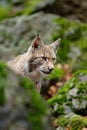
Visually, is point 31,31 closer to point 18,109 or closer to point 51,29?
point 51,29

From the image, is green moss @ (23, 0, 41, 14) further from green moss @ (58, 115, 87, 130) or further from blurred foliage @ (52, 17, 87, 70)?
green moss @ (58, 115, 87, 130)

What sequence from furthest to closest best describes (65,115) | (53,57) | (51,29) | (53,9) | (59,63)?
1. (53,9)
2. (51,29)
3. (59,63)
4. (53,57)
5. (65,115)

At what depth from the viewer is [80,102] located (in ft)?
28.6

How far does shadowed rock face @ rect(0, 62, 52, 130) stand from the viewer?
14.1 ft

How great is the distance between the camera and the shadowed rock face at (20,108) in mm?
4298

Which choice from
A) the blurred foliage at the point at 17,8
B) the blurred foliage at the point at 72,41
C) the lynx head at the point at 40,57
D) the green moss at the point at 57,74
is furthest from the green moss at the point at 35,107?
the blurred foliage at the point at 17,8

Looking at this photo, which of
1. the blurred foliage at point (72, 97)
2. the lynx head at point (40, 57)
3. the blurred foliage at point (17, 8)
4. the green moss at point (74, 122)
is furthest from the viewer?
the blurred foliage at point (17, 8)

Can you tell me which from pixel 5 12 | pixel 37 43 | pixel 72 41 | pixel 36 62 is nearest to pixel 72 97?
pixel 36 62

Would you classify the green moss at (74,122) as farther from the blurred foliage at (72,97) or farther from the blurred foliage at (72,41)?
the blurred foliage at (72,41)

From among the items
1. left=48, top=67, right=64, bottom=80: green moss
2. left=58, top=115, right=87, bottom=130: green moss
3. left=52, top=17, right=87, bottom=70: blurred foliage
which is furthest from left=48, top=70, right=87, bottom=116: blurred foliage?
left=52, top=17, right=87, bottom=70: blurred foliage

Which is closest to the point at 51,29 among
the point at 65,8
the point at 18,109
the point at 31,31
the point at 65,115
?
the point at 31,31

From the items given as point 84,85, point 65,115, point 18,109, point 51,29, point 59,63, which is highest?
point 51,29

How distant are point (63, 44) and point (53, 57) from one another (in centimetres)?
607

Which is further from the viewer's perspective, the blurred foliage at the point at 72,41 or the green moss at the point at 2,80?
the blurred foliage at the point at 72,41
